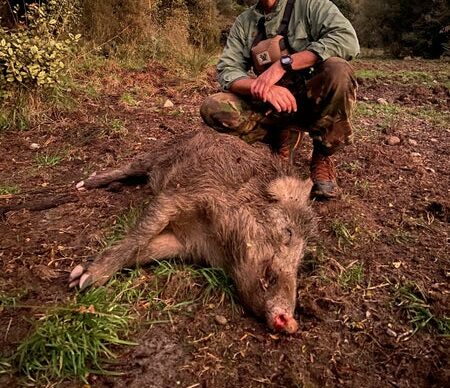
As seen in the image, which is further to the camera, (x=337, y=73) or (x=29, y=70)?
(x=29, y=70)

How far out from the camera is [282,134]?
15.6 ft

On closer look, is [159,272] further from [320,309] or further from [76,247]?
[320,309]

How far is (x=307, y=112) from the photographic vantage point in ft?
14.3

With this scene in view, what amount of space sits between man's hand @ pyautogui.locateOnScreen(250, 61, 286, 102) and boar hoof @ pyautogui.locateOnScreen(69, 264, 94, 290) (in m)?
1.92

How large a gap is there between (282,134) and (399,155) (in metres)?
1.29

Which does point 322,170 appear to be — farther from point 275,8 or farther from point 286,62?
point 275,8

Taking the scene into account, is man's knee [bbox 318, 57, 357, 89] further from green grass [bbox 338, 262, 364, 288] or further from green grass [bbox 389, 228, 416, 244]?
green grass [bbox 338, 262, 364, 288]

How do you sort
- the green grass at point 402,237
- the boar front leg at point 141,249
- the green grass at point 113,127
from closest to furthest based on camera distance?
the boar front leg at point 141,249
the green grass at point 402,237
the green grass at point 113,127

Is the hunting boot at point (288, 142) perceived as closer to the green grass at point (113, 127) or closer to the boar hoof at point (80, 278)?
the green grass at point (113, 127)

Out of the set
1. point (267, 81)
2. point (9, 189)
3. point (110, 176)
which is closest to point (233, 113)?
point (267, 81)

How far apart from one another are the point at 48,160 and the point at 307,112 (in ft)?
8.31

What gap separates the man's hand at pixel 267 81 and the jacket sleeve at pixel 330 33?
0.30 m

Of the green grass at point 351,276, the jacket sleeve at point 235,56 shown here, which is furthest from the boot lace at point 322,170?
the green grass at point 351,276

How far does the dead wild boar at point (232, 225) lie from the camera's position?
9.45 feet
